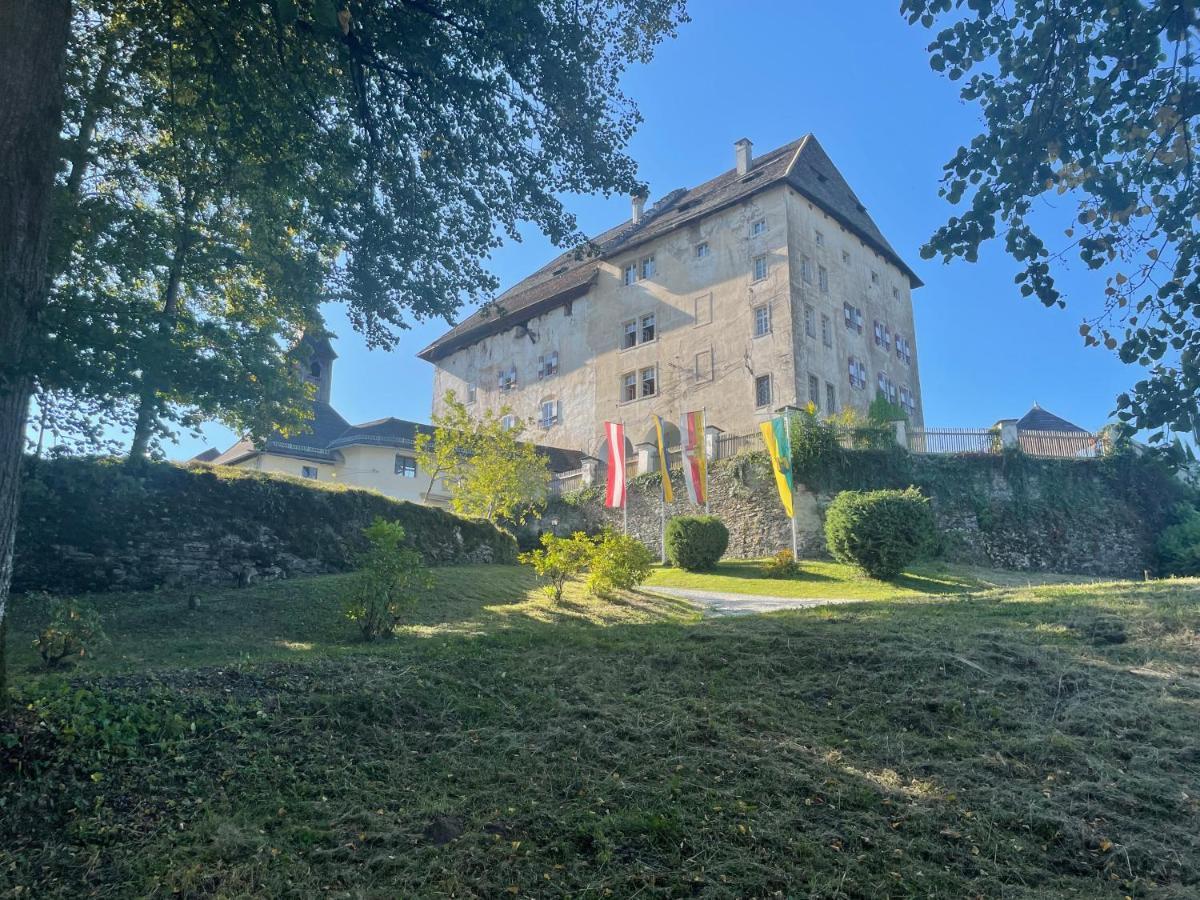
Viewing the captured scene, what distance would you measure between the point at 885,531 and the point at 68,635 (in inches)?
596

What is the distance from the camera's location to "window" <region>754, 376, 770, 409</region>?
31000 mm

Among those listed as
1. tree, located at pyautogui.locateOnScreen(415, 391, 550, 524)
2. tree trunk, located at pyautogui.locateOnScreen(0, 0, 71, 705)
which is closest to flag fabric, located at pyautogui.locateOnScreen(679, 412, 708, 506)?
tree, located at pyautogui.locateOnScreen(415, 391, 550, 524)

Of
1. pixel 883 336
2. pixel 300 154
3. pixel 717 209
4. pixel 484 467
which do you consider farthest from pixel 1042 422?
pixel 300 154

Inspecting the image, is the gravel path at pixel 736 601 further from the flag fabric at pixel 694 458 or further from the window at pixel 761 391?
the window at pixel 761 391

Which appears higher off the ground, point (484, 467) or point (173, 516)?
point (484, 467)

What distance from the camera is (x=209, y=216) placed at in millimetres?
13461

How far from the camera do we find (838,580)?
18797 mm

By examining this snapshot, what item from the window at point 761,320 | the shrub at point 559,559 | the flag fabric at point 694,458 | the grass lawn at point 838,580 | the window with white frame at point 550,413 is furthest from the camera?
the window with white frame at point 550,413

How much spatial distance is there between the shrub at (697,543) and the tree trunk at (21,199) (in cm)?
1705

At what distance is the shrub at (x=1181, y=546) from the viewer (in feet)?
74.1

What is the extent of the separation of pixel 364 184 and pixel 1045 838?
30.3 ft

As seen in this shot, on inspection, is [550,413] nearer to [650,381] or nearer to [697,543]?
[650,381]

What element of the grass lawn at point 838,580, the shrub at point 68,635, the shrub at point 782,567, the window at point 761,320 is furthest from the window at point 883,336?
the shrub at point 68,635

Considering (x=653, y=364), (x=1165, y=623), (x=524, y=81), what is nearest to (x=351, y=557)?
(x=524, y=81)
